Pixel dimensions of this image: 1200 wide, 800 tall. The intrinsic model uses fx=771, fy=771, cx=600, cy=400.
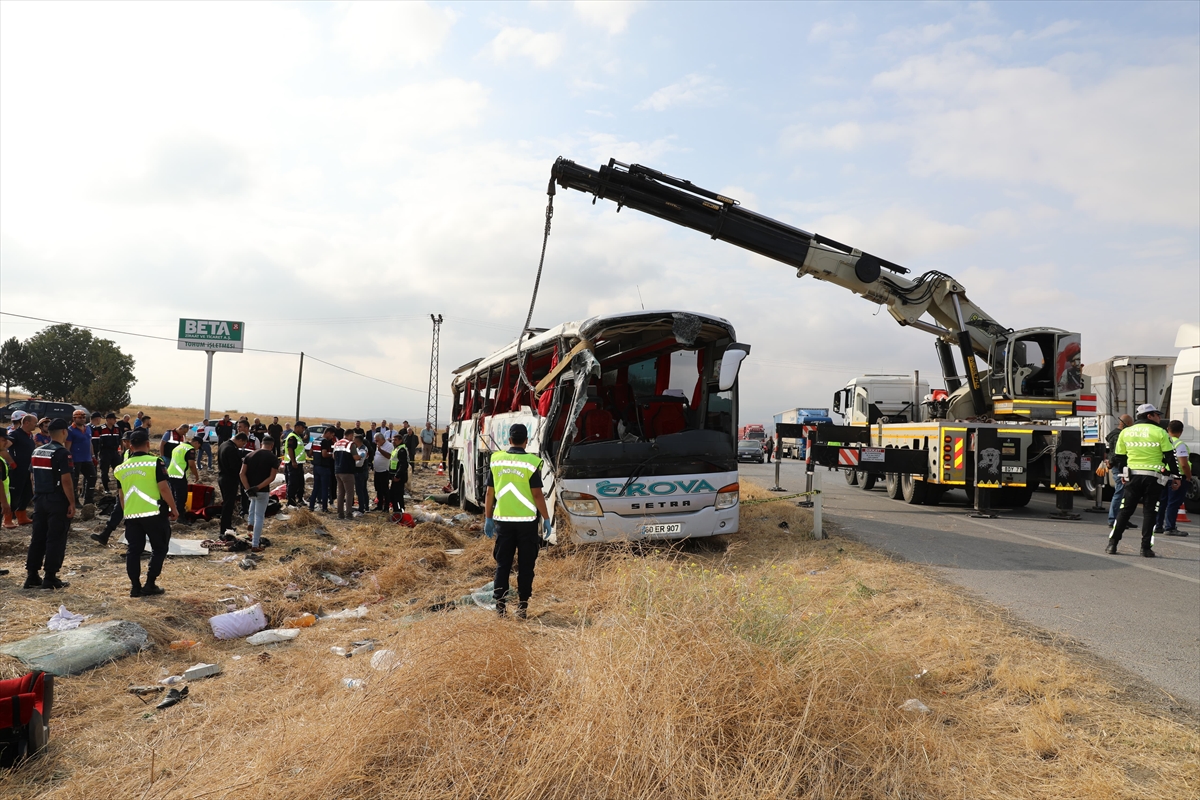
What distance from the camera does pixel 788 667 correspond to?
335 cm

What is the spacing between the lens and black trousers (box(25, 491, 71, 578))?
7.35 metres

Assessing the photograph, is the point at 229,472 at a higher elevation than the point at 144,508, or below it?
higher

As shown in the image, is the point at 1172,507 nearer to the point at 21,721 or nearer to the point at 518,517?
the point at 518,517

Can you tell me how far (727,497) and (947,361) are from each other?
8.86 metres

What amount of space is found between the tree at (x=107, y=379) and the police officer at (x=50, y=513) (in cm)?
5115

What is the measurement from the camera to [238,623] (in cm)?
625

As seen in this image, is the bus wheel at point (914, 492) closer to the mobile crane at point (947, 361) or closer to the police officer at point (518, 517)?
the mobile crane at point (947, 361)

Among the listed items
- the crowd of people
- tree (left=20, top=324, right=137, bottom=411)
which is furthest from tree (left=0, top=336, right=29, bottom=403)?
the crowd of people

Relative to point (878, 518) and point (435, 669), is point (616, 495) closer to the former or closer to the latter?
point (435, 669)

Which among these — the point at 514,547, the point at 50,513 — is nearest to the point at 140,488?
the point at 50,513

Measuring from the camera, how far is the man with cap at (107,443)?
561 inches

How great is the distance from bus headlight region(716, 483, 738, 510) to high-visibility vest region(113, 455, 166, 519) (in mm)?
5723

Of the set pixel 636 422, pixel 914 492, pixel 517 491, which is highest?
pixel 636 422

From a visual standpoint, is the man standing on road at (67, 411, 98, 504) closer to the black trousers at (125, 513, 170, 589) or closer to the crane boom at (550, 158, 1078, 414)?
the black trousers at (125, 513, 170, 589)
